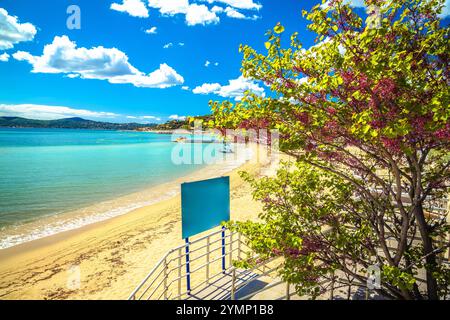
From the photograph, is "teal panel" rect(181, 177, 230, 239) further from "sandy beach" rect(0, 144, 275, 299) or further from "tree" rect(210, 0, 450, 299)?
"sandy beach" rect(0, 144, 275, 299)

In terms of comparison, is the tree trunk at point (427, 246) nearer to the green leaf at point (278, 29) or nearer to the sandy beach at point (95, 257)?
the green leaf at point (278, 29)

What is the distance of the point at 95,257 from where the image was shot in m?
11.6

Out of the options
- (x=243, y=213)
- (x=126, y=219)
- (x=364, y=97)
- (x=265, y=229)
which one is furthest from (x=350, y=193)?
(x=126, y=219)

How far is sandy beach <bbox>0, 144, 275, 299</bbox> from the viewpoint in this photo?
9.08m

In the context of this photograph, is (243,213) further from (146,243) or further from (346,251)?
(346,251)

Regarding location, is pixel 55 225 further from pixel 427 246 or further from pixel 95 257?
pixel 427 246

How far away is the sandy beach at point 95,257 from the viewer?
9.08 meters

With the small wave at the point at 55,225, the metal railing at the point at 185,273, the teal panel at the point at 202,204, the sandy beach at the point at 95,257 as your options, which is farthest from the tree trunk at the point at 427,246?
the small wave at the point at 55,225

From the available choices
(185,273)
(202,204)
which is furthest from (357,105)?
(185,273)

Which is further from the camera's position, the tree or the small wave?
the small wave

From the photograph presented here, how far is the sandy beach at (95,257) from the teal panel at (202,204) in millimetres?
4313

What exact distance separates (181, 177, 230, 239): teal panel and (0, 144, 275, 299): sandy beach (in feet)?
14.1

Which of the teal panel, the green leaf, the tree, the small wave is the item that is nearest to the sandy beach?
the small wave

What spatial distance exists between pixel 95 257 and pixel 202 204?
7912 millimetres
